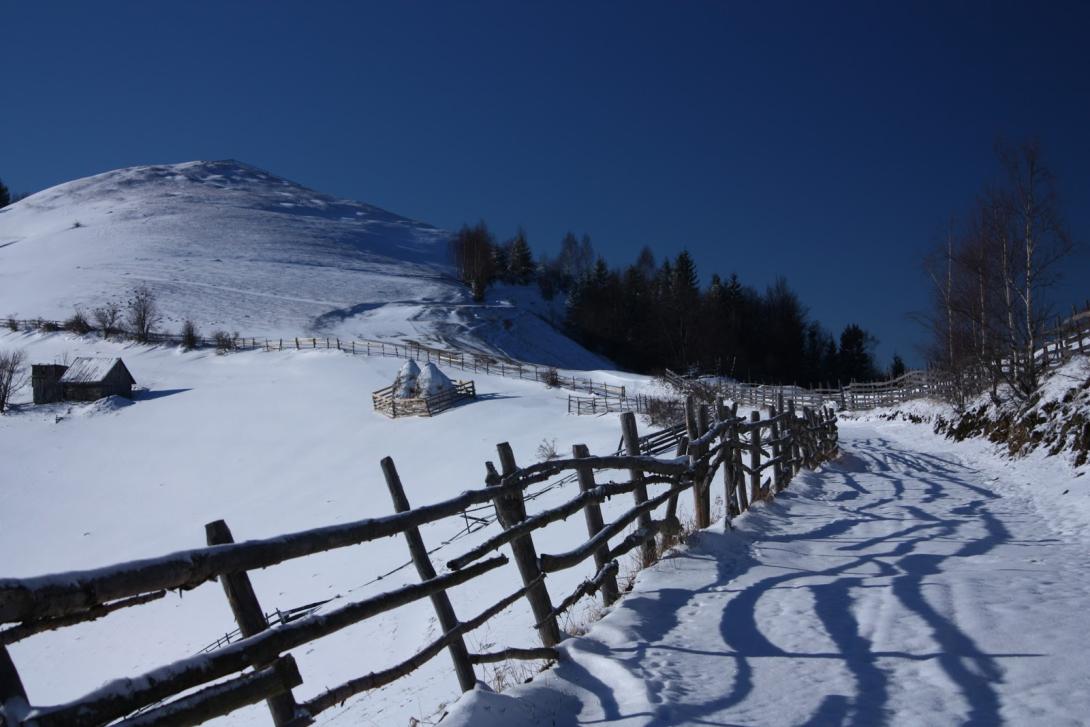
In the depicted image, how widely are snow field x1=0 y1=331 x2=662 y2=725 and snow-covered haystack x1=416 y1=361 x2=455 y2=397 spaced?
1.74 meters

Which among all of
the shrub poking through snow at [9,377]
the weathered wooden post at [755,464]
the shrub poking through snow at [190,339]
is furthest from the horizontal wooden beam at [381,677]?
the shrub poking through snow at [190,339]

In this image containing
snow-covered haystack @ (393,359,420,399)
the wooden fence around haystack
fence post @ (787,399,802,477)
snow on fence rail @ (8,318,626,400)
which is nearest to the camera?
fence post @ (787,399,802,477)

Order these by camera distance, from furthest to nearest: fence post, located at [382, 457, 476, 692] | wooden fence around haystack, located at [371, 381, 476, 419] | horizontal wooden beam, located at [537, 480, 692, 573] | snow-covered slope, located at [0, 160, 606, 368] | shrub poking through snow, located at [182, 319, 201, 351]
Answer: snow-covered slope, located at [0, 160, 606, 368] < shrub poking through snow, located at [182, 319, 201, 351] < wooden fence around haystack, located at [371, 381, 476, 419] < horizontal wooden beam, located at [537, 480, 692, 573] < fence post, located at [382, 457, 476, 692]

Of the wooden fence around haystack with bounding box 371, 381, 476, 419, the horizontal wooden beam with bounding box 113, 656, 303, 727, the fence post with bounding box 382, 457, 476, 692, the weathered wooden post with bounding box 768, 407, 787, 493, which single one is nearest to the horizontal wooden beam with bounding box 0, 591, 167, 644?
the horizontal wooden beam with bounding box 113, 656, 303, 727

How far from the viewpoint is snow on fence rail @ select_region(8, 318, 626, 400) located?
145ft

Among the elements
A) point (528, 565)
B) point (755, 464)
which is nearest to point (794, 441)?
point (755, 464)

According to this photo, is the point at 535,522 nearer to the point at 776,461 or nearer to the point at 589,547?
the point at 589,547

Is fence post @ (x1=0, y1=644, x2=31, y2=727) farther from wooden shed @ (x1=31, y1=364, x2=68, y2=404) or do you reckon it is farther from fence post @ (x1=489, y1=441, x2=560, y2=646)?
wooden shed @ (x1=31, y1=364, x2=68, y2=404)

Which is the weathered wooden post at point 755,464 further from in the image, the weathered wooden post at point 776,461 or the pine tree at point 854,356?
the pine tree at point 854,356

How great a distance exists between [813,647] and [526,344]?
6583cm

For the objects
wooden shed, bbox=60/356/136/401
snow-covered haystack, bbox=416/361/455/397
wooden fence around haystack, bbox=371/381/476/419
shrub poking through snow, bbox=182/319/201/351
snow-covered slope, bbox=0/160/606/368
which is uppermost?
snow-covered slope, bbox=0/160/606/368

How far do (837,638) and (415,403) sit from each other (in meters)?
29.5

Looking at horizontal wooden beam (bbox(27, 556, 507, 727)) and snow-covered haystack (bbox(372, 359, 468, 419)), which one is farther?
snow-covered haystack (bbox(372, 359, 468, 419))

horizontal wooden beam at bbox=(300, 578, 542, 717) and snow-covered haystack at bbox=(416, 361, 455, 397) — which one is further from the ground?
snow-covered haystack at bbox=(416, 361, 455, 397)
